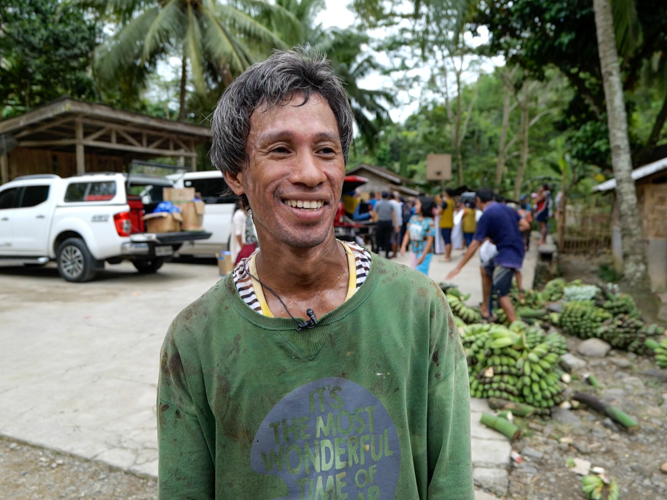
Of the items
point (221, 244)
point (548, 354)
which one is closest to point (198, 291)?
point (221, 244)

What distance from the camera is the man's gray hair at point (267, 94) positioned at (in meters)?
1.26

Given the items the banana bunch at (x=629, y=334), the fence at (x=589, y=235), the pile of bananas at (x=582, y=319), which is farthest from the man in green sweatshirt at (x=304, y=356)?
the fence at (x=589, y=235)

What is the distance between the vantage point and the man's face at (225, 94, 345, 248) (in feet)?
4.14

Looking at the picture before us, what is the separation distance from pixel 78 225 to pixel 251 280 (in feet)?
28.7

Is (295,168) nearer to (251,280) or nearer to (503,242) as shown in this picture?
(251,280)

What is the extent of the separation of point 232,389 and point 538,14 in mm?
11608

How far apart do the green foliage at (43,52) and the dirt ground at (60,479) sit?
14.2 metres

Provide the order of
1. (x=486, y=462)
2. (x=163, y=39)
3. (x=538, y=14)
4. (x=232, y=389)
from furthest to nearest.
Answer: (x=163, y=39), (x=538, y=14), (x=486, y=462), (x=232, y=389)

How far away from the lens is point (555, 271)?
1246 cm

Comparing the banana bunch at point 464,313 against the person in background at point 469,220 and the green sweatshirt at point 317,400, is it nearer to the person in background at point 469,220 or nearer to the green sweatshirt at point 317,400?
the green sweatshirt at point 317,400

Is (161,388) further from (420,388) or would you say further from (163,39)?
(163,39)

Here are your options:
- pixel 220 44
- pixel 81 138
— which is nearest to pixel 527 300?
pixel 81 138

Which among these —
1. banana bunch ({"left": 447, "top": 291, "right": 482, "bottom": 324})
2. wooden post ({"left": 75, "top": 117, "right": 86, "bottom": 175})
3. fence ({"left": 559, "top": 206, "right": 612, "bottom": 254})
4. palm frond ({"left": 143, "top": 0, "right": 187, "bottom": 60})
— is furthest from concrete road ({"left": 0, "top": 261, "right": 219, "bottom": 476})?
fence ({"left": 559, "top": 206, "right": 612, "bottom": 254})

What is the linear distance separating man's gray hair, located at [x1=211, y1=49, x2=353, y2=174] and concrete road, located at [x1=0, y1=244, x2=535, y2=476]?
→ 8.64 ft
